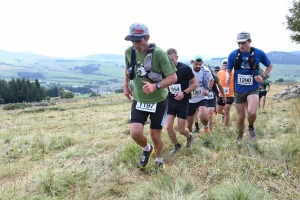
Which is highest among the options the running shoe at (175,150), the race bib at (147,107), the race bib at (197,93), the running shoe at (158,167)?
the race bib at (147,107)

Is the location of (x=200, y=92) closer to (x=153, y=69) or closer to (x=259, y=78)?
(x=259, y=78)

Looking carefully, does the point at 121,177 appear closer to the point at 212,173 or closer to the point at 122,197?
the point at 122,197

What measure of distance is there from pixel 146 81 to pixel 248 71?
8.24 feet

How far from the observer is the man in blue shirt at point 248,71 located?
5079 mm

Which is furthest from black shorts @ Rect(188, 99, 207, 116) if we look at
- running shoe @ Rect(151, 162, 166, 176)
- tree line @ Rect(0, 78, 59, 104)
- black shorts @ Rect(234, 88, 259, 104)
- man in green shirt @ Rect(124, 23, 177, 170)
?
tree line @ Rect(0, 78, 59, 104)

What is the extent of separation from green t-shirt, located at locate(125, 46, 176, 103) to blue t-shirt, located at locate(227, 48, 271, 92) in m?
2.06

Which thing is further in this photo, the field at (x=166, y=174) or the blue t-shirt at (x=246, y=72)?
the blue t-shirt at (x=246, y=72)

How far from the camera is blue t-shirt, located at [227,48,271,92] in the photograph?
5133 millimetres

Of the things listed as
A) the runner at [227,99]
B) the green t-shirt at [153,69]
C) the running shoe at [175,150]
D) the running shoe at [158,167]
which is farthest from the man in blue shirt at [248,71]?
the running shoe at [158,167]

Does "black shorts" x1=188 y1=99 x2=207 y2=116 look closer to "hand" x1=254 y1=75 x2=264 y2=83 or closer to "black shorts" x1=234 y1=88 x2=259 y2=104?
"black shorts" x1=234 y1=88 x2=259 y2=104

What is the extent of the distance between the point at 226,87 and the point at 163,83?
5011 mm

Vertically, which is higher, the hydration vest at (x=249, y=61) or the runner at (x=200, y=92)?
the hydration vest at (x=249, y=61)

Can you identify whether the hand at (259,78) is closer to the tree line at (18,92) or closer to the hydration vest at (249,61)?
the hydration vest at (249,61)

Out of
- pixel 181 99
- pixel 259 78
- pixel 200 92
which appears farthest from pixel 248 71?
pixel 181 99
